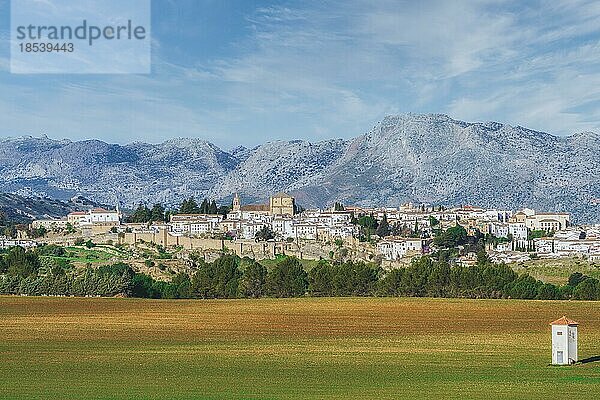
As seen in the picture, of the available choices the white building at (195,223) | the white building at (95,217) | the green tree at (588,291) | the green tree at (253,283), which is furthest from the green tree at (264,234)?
the green tree at (588,291)

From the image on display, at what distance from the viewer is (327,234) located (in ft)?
446

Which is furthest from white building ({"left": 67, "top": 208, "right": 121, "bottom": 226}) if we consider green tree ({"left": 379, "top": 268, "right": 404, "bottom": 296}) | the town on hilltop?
green tree ({"left": 379, "top": 268, "right": 404, "bottom": 296})

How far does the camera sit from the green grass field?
63.7 ft

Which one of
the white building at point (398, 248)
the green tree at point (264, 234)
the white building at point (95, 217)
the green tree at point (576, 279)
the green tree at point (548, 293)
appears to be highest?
the white building at point (95, 217)

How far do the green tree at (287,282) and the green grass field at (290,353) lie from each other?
1980cm

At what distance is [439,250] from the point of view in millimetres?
124938

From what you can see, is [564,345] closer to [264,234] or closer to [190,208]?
[264,234]

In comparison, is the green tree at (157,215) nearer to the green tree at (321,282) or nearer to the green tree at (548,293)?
the green tree at (321,282)

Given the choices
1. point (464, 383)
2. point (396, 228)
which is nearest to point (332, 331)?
point (464, 383)

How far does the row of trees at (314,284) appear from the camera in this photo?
227 feet

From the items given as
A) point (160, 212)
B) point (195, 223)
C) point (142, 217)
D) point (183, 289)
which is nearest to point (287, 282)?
point (183, 289)

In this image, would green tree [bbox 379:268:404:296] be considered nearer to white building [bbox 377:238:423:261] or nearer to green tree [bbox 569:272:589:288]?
green tree [bbox 569:272:589:288]

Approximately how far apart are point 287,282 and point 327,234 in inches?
2492

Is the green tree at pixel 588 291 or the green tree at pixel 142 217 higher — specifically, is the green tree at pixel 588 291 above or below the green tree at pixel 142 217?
below
